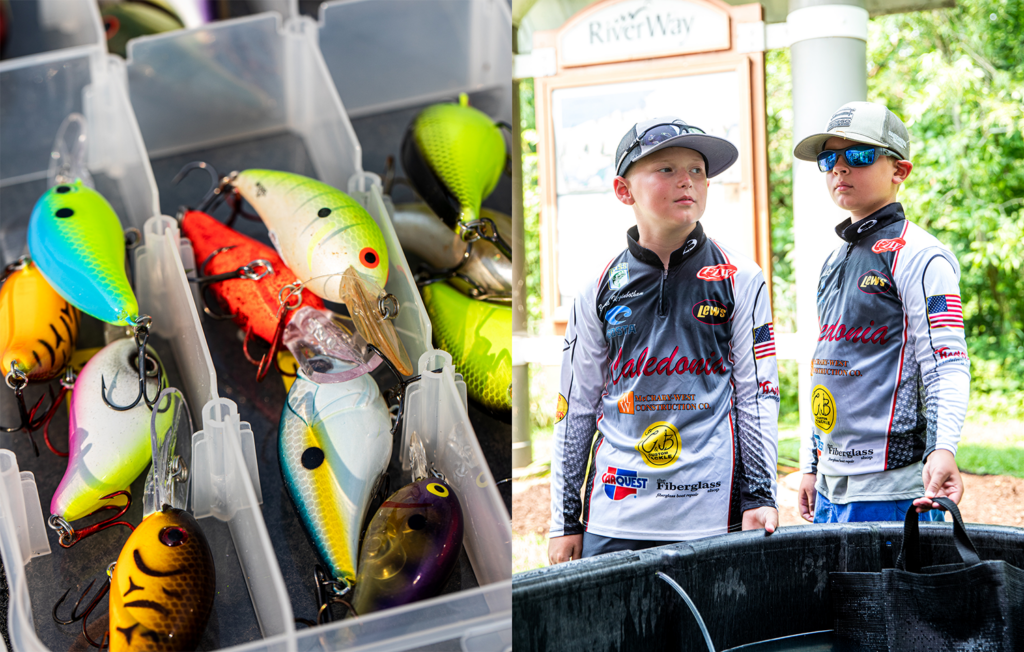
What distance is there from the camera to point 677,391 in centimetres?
73

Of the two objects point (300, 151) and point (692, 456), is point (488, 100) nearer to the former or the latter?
point (300, 151)

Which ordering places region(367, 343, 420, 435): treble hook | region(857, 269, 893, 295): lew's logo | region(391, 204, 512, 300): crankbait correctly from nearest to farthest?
region(857, 269, 893, 295): lew's logo → region(367, 343, 420, 435): treble hook → region(391, 204, 512, 300): crankbait

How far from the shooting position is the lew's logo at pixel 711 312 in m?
0.73

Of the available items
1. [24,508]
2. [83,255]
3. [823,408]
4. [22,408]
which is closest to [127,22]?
[83,255]

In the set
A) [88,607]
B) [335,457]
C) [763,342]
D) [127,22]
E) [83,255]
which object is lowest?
[88,607]

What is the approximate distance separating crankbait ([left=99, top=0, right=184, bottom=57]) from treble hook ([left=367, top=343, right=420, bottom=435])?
926 millimetres

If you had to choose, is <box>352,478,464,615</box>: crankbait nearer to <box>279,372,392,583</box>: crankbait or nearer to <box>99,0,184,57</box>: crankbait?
<box>279,372,392,583</box>: crankbait

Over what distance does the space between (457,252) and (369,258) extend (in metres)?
0.13

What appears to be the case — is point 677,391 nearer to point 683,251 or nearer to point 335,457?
point 683,251

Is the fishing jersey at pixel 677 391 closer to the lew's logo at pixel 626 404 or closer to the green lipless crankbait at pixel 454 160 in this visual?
the lew's logo at pixel 626 404

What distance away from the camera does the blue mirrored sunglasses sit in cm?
74

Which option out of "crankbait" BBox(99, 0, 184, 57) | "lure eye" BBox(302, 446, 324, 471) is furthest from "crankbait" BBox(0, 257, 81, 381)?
"crankbait" BBox(99, 0, 184, 57)

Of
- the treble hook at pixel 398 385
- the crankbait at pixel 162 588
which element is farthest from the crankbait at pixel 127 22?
the crankbait at pixel 162 588

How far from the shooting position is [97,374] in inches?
33.5
